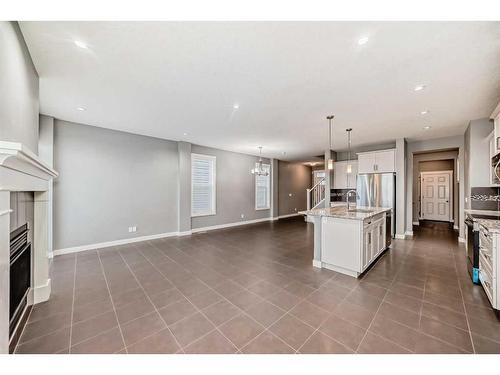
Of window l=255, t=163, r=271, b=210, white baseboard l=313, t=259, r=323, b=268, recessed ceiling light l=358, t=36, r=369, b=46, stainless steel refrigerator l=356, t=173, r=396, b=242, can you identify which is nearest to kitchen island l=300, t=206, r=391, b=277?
white baseboard l=313, t=259, r=323, b=268

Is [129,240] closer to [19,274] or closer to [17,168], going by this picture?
[19,274]

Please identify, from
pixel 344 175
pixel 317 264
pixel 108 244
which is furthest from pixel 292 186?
pixel 108 244

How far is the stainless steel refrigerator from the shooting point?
552 cm

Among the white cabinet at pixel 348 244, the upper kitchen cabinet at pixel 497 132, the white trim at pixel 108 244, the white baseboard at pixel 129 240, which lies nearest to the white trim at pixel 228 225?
the white baseboard at pixel 129 240

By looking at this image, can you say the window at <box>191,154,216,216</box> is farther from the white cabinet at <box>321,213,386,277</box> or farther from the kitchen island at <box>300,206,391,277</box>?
the white cabinet at <box>321,213,386,277</box>

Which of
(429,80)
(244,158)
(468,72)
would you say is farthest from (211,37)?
(244,158)

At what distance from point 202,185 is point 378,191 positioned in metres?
5.28

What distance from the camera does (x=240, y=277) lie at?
306 centimetres

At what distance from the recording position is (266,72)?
2.38 meters

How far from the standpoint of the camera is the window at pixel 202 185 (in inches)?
245

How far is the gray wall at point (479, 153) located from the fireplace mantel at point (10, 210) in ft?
21.5

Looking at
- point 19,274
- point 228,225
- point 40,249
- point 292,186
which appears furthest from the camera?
point 292,186

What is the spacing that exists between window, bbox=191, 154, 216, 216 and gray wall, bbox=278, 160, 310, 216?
3.59m
